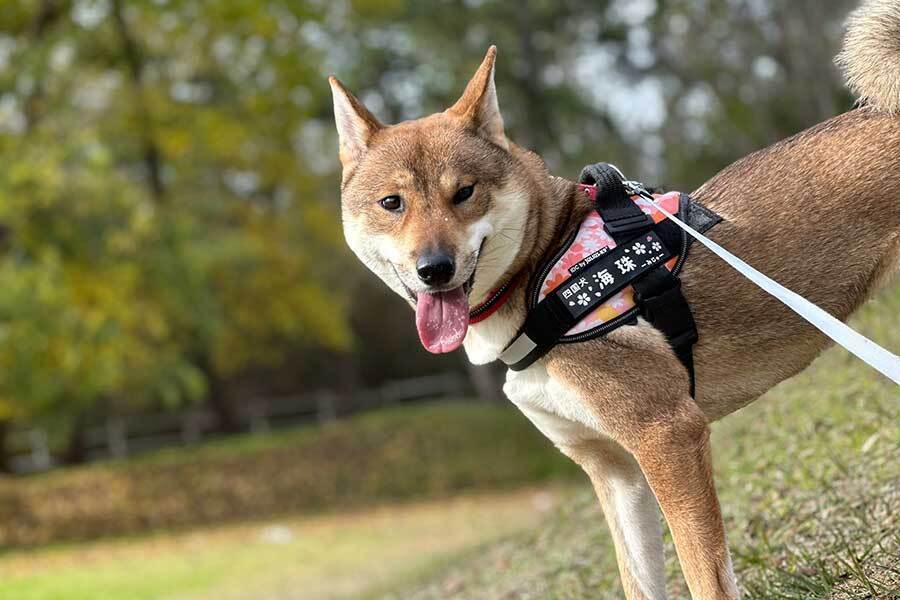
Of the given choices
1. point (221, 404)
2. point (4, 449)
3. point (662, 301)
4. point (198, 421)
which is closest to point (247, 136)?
point (221, 404)

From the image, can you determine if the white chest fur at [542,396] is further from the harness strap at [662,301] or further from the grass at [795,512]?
the grass at [795,512]

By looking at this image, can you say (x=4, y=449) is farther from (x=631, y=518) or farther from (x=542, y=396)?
(x=542, y=396)

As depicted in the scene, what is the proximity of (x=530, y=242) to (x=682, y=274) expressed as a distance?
1.69 feet

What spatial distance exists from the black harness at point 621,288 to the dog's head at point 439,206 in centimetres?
21

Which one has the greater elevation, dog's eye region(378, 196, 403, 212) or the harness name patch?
dog's eye region(378, 196, 403, 212)

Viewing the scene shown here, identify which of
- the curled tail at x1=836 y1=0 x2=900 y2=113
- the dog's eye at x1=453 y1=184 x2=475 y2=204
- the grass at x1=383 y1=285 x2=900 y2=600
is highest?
the curled tail at x1=836 y1=0 x2=900 y2=113

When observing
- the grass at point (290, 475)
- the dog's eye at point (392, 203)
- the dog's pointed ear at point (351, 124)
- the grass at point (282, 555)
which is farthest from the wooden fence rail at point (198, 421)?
the dog's eye at point (392, 203)

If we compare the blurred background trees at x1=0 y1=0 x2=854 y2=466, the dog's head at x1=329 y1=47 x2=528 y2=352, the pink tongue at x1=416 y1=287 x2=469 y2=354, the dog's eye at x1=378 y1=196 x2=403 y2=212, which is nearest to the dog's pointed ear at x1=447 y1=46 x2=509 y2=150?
the dog's head at x1=329 y1=47 x2=528 y2=352

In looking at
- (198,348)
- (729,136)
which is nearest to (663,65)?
(729,136)

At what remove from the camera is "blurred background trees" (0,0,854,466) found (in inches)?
602

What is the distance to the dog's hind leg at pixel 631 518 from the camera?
346 cm

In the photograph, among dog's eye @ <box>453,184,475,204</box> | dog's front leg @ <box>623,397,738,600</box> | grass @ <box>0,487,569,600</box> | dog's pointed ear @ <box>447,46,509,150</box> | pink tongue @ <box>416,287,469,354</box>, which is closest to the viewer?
dog's front leg @ <box>623,397,738,600</box>

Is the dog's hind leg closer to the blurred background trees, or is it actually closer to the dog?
the dog

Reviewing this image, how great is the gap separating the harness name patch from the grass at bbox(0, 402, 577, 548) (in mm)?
14226
